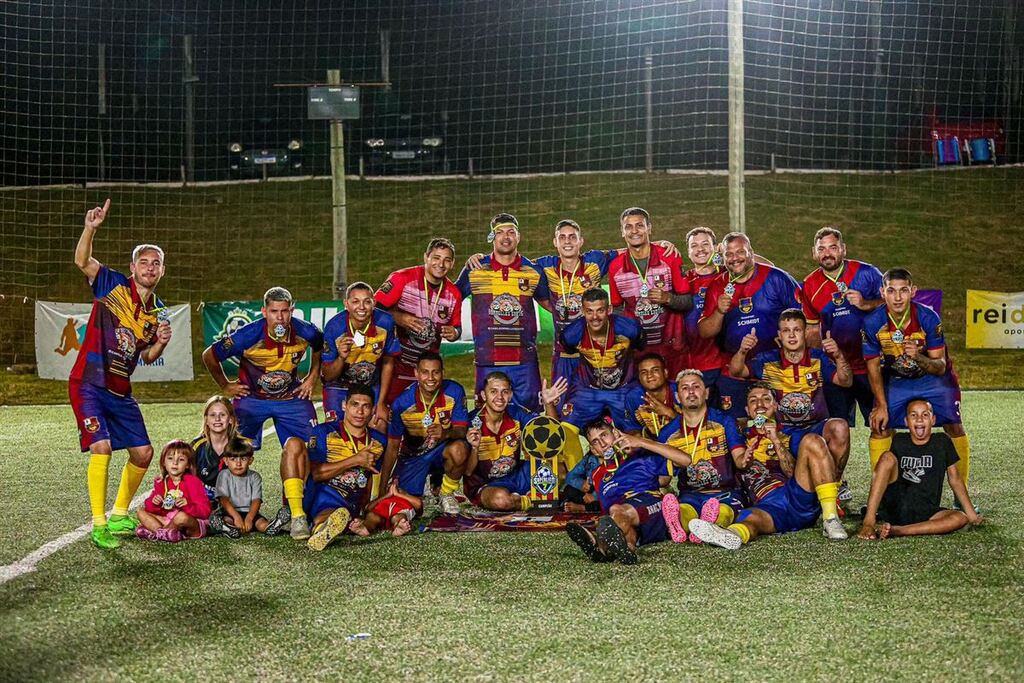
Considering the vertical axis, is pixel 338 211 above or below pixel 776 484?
above

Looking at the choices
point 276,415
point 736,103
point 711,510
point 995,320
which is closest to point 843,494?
point 711,510

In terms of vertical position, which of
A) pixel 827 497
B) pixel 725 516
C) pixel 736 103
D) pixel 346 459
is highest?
pixel 736 103

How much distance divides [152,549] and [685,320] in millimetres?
3378

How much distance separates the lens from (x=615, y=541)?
503 cm

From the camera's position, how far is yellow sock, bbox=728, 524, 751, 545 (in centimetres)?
538

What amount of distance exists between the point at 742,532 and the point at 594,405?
158cm

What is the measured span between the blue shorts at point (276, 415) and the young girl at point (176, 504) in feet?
2.59

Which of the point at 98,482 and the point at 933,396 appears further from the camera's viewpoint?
the point at 933,396

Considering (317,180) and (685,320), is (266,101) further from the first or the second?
(685,320)

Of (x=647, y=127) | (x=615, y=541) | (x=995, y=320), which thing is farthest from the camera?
(x=647, y=127)

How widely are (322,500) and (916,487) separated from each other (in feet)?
10.0

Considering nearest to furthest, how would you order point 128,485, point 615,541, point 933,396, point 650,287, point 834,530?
point 615,541
point 834,530
point 128,485
point 933,396
point 650,287

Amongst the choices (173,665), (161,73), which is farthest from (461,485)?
(161,73)

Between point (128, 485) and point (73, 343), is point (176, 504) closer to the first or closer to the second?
point (128, 485)
